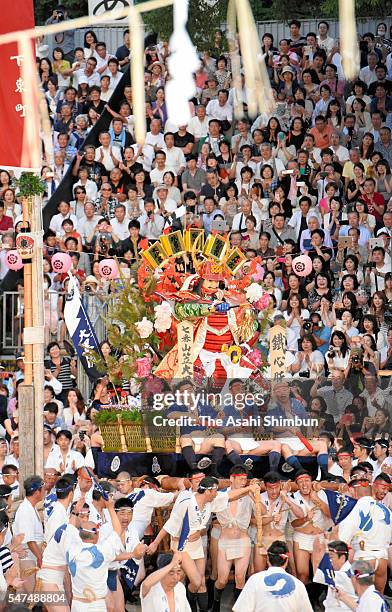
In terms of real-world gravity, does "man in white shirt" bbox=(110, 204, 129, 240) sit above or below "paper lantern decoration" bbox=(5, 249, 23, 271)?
above

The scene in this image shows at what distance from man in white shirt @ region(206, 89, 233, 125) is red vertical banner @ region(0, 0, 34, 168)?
22.5 feet

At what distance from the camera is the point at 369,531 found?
36.0ft

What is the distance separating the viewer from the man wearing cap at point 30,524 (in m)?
11.1

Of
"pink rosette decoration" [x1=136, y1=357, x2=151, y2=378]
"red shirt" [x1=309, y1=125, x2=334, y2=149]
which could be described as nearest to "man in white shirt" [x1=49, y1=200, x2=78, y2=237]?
"red shirt" [x1=309, y1=125, x2=334, y2=149]

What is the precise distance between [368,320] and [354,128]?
420 cm

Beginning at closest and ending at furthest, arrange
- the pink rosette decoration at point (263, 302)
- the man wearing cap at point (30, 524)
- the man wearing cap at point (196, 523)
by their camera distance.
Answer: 1. the man wearing cap at point (30, 524)
2. the man wearing cap at point (196, 523)
3. the pink rosette decoration at point (263, 302)

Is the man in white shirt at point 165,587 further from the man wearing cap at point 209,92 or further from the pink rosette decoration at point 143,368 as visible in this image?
the man wearing cap at point 209,92

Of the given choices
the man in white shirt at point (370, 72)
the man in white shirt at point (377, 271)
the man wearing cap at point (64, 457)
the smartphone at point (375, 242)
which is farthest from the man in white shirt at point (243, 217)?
the man wearing cap at point (64, 457)

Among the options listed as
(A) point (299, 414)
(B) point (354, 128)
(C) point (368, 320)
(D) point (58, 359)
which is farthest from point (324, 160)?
(A) point (299, 414)

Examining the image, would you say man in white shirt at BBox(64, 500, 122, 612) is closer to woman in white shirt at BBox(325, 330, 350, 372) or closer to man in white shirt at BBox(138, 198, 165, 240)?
woman in white shirt at BBox(325, 330, 350, 372)

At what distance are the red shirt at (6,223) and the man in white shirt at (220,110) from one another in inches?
124

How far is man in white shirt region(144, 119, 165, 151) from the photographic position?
18.1m

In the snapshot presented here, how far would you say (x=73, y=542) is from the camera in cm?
1034

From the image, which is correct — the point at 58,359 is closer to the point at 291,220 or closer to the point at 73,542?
the point at 291,220
